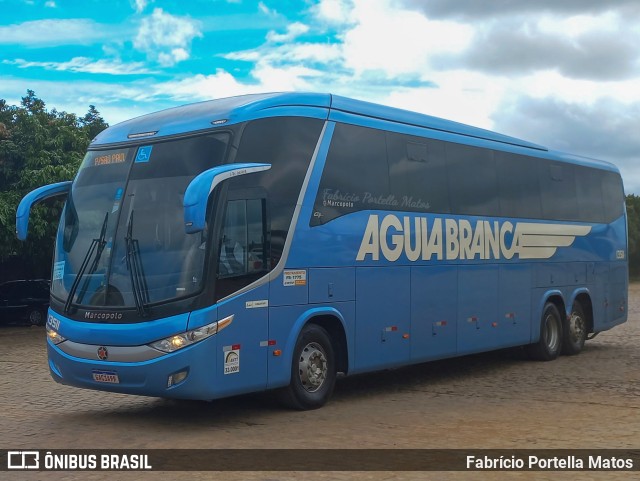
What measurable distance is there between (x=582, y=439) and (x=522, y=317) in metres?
7.17

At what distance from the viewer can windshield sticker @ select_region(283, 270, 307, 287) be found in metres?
11.0

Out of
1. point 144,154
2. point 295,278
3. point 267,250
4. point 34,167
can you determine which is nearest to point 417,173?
point 295,278

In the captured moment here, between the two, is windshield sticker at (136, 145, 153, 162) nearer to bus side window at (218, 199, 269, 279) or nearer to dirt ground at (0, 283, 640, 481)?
bus side window at (218, 199, 269, 279)

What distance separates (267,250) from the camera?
10.8m

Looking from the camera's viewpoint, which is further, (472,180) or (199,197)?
(472,180)

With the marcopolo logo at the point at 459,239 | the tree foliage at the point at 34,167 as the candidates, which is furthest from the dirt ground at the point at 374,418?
the tree foliage at the point at 34,167

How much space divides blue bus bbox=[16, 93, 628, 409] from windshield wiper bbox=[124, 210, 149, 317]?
0.6 inches

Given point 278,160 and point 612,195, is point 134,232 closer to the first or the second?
point 278,160

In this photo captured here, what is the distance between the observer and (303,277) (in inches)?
445

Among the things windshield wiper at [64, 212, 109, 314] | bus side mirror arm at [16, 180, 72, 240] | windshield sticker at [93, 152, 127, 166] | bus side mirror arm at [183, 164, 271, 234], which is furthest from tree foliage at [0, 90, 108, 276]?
bus side mirror arm at [183, 164, 271, 234]

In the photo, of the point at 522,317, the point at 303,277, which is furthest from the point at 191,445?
the point at 522,317

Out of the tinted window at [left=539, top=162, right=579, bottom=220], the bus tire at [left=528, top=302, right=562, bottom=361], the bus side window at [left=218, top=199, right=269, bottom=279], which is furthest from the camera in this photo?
the tinted window at [left=539, top=162, right=579, bottom=220]

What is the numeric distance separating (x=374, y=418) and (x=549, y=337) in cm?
803

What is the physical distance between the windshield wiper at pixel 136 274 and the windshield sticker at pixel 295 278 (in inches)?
71.2
